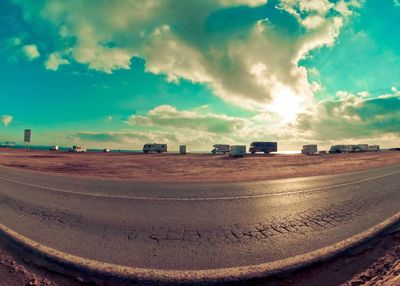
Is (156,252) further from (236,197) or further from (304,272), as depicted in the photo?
(236,197)

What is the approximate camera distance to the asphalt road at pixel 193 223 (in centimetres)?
405

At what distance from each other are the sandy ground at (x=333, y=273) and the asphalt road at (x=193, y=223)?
52 centimetres

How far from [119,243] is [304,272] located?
10.7ft

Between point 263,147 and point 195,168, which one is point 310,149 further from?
point 195,168

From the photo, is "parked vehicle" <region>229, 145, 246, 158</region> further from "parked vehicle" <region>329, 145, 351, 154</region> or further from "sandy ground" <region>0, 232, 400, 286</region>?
"parked vehicle" <region>329, 145, 351, 154</region>

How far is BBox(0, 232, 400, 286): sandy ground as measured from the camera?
3.18 meters

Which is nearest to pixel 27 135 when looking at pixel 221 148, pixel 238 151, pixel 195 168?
pixel 195 168

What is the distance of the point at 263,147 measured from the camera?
2832 inches

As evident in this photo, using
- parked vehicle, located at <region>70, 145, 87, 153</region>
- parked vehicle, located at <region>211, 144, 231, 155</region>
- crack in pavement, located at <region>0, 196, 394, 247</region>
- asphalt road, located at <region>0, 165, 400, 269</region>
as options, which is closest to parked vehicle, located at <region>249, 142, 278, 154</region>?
parked vehicle, located at <region>211, 144, 231, 155</region>

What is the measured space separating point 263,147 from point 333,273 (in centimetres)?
7076

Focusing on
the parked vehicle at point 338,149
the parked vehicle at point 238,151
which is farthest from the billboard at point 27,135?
the parked vehicle at point 338,149

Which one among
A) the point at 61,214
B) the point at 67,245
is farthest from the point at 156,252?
the point at 61,214

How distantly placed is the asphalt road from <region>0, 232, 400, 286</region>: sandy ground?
0.52 metres

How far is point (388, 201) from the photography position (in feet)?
25.8
